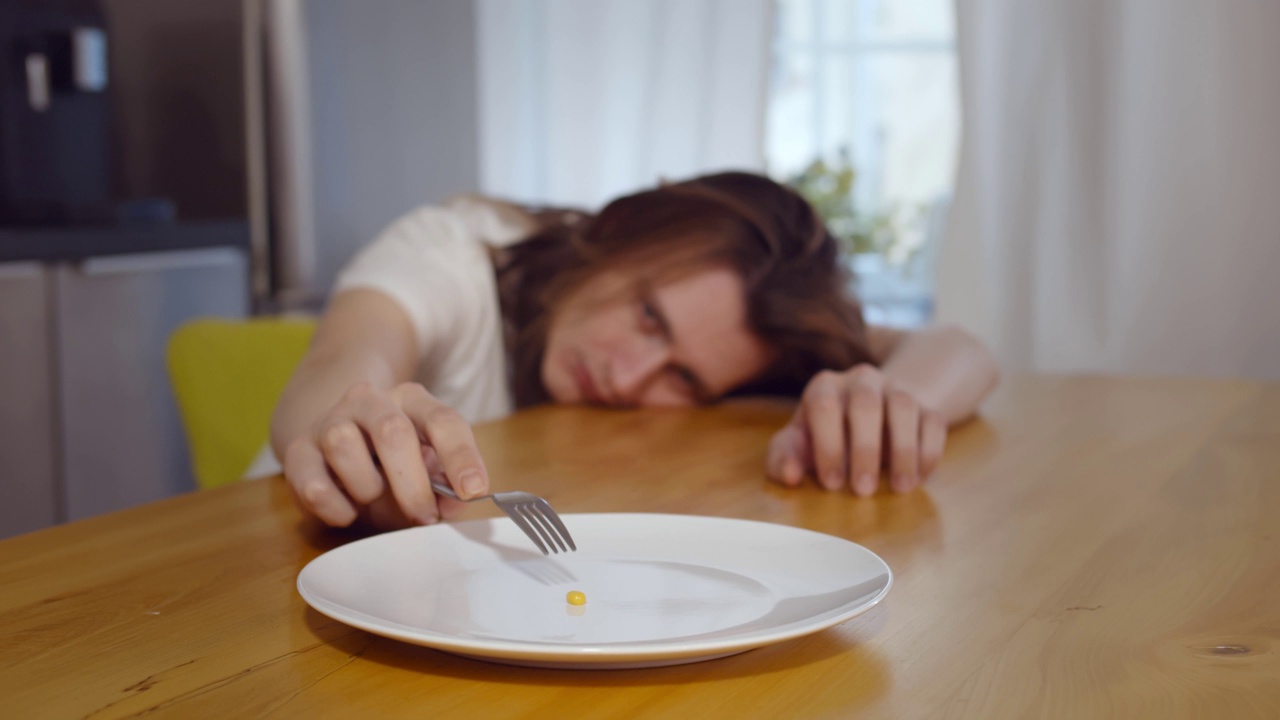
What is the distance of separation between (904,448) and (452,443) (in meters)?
0.37

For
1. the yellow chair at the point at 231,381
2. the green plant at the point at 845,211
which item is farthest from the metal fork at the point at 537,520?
the green plant at the point at 845,211

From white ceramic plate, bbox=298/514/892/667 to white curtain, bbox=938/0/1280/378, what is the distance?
2.01 metres

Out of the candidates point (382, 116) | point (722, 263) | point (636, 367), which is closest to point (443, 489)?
point (636, 367)

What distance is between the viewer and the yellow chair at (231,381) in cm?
172

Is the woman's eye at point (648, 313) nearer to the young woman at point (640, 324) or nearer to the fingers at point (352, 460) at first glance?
the young woman at point (640, 324)

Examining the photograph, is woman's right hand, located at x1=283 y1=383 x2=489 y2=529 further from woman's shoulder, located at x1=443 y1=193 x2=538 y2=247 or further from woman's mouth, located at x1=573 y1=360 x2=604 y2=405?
woman's shoulder, located at x1=443 y1=193 x2=538 y2=247

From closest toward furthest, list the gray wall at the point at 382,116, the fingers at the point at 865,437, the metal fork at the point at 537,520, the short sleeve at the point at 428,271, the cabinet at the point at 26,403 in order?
the metal fork at the point at 537,520 → the fingers at the point at 865,437 → the short sleeve at the point at 428,271 → the cabinet at the point at 26,403 → the gray wall at the point at 382,116

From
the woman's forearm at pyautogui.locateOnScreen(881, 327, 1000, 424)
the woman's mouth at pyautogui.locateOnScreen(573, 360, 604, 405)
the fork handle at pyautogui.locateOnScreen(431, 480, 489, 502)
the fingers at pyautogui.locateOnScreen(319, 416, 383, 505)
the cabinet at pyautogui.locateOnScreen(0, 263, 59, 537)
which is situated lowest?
the cabinet at pyautogui.locateOnScreen(0, 263, 59, 537)

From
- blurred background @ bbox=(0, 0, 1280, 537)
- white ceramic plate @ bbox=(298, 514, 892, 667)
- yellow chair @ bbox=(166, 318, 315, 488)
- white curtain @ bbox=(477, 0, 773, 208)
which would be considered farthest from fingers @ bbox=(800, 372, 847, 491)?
white curtain @ bbox=(477, 0, 773, 208)

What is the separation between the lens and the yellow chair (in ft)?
5.65

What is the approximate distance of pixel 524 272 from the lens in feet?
5.26

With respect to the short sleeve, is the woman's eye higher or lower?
lower

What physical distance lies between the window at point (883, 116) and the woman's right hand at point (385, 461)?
9.55 ft

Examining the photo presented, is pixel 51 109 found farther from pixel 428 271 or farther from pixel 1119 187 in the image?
pixel 1119 187
